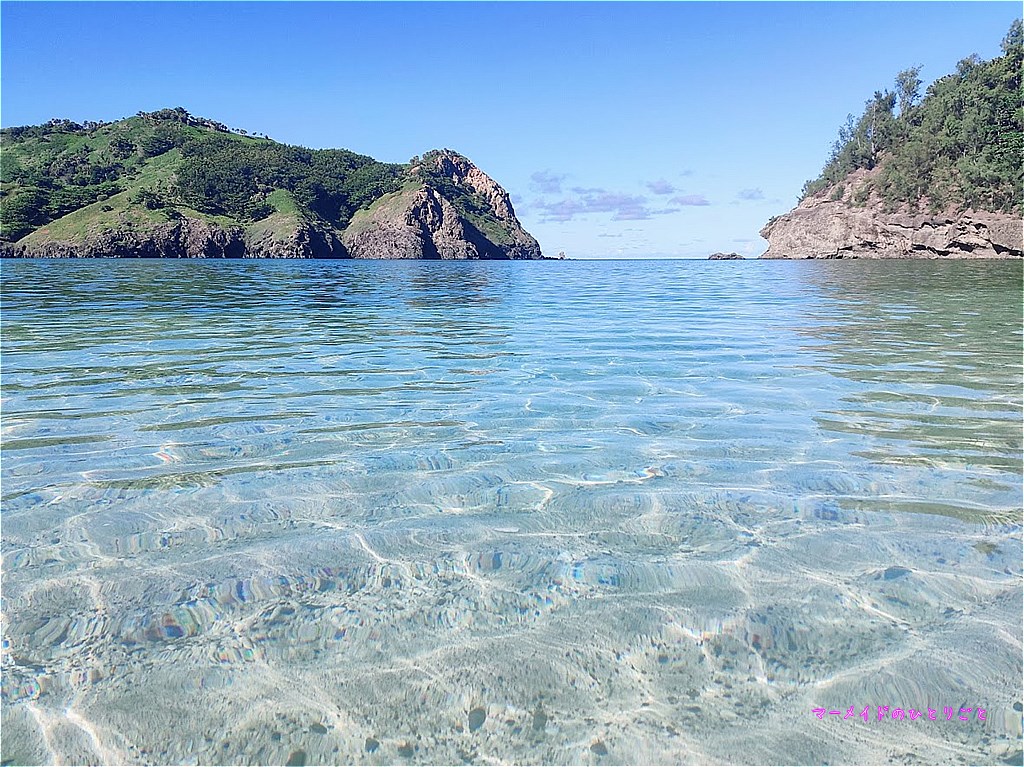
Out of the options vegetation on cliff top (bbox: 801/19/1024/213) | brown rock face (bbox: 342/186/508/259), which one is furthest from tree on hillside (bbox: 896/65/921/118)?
brown rock face (bbox: 342/186/508/259)

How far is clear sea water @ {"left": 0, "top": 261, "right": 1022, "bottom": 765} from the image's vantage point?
8.93 ft

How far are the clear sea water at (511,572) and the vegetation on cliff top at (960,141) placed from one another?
341ft

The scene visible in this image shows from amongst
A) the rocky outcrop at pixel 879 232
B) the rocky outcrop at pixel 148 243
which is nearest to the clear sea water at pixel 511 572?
the rocky outcrop at pixel 879 232

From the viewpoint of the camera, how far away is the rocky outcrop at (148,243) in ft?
463

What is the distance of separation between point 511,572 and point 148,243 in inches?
6713

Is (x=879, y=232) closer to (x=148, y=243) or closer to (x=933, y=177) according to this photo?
(x=933, y=177)

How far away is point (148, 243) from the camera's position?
150 metres

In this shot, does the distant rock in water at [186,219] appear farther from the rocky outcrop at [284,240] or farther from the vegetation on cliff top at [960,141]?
the vegetation on cliff top at [960,141]

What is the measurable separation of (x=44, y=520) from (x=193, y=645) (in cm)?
228

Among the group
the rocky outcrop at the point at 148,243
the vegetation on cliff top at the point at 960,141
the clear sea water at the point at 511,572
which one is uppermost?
the vegetation on cliff top at the point at 960,141

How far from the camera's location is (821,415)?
7395 millimetres

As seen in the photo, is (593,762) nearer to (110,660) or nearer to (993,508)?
(110,660)

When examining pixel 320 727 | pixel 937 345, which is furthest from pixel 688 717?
pixel 937 345

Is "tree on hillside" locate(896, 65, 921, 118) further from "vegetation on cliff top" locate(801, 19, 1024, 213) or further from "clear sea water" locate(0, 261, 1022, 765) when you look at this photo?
"clear sea water" locate(0, 261, 1022, 765)
